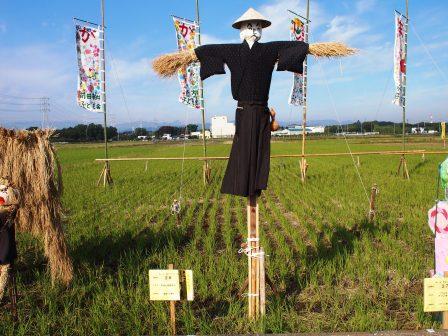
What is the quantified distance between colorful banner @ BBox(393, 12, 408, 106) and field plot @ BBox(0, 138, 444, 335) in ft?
13.7

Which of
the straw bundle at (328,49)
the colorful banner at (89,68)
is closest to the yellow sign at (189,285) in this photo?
the straw bundle at (328,49)

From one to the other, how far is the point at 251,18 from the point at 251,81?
1.71 ft

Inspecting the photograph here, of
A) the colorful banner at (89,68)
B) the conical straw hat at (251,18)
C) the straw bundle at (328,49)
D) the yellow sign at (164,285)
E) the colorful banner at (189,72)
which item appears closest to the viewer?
the yellow sign at (164,285)

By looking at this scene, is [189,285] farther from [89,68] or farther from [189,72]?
[89,68]

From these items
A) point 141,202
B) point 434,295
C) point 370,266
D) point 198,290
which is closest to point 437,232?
point 434,295

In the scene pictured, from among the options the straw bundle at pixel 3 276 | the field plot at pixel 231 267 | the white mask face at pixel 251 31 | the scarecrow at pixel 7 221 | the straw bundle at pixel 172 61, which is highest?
the white mask face at pixel 251 31

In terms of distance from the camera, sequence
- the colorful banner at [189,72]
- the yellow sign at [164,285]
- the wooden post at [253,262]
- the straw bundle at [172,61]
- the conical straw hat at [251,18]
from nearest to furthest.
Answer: the yellow sign at [164,285] → the conical straw hat at [251,18] → the wooden post at [253,262] → the straw bundle at [172,61] → the colorful banner at [189,72]

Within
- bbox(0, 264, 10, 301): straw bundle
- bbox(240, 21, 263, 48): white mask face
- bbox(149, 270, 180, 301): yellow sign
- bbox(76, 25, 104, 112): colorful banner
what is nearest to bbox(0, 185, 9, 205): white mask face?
bbox(0, 264, 10, 301): straw bundle

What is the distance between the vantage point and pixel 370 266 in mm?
4414

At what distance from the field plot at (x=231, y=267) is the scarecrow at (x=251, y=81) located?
3.93 feet

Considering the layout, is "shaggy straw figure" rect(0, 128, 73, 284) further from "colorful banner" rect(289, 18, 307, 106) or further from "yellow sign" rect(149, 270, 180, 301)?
"colorful banner" rect(289, 18, 307, 106)

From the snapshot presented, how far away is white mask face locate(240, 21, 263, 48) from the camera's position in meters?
3.20

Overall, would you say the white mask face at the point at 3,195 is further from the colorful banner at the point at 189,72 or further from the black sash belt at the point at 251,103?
the colorful banner at the point at 189,72

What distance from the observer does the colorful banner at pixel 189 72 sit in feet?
38.2
